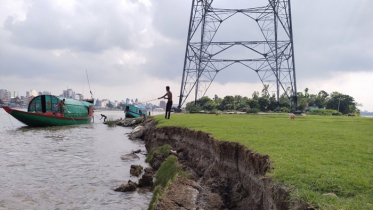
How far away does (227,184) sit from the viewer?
26.6 ft

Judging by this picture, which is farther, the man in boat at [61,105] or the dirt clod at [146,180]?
the man in boat at [61,105]

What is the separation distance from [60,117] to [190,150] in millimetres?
28467

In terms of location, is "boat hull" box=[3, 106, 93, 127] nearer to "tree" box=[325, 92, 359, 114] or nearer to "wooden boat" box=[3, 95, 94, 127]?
"wooden boat" box=[3, 95, 94, 127]

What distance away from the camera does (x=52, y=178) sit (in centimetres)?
1080

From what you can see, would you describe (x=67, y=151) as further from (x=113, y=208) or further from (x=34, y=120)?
(x=34, y=120)

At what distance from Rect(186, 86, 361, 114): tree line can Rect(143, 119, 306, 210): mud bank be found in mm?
23227

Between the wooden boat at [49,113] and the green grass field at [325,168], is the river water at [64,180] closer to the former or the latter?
the green grass field at [325,168]

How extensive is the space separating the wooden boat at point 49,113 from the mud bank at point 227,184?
28463 mm

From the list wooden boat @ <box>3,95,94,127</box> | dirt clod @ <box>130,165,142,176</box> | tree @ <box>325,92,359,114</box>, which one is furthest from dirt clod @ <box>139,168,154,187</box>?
tree @ <box>325,92,359,114</box>

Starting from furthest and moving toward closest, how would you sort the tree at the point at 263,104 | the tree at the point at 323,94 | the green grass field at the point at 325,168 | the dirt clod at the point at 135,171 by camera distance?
1. the tree at the point at 323,94
2. the tree at the point at 263,104
3. the dirt clod at the point at 135,171
4. the green grass field at the point at 325,168

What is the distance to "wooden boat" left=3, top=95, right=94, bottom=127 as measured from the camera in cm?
3303

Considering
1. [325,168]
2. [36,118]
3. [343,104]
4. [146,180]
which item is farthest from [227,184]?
[343,104]

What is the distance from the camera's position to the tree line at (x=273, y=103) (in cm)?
3846

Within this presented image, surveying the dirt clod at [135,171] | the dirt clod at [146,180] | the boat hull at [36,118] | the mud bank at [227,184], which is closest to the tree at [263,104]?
the boat hull at [36,118]
